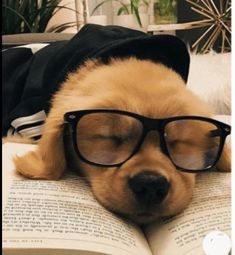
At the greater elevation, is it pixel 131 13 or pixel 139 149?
pixel 131 13

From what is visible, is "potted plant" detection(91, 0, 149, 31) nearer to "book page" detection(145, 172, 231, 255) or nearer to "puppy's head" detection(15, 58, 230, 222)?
"puppy's head" detection(15, 58, 230, 222)

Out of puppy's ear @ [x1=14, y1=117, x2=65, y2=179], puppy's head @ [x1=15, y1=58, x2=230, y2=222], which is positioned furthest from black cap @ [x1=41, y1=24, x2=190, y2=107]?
puppy's ear @ [x1=14, y1=117, x2=65, y2=179]

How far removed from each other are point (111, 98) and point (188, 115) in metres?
0.13

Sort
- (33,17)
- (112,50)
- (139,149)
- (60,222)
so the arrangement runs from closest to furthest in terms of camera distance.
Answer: (60,222)
(139,149)
(112,50)
(33,17)

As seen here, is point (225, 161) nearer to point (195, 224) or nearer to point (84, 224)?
point (195, 224)

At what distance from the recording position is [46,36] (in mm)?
1445

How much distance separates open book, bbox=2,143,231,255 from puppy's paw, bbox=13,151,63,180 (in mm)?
13

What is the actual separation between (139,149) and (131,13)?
57 centimetres

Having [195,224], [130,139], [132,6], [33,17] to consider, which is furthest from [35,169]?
[33,17]

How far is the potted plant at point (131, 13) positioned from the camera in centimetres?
118

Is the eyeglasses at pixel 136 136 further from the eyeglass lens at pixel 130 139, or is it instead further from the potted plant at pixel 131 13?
the potted plant at pixel 131 13

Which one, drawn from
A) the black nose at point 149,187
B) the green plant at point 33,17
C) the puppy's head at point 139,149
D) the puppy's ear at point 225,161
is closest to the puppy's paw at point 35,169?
the puppy's head at point 139,149

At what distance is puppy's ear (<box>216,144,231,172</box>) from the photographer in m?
0.83

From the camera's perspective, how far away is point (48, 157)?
0.82 m
